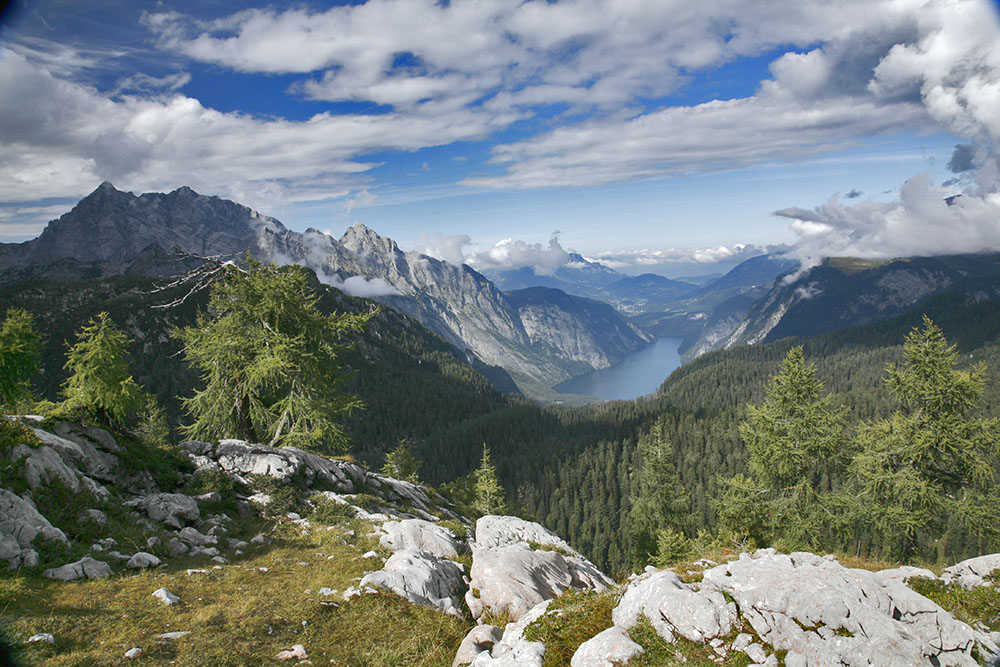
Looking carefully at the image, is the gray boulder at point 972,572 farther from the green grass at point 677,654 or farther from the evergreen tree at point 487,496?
the evergreen tree at point 487,496

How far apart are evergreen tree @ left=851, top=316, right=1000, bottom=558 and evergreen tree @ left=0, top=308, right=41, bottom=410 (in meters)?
34.2

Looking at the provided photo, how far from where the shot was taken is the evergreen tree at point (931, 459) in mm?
19734

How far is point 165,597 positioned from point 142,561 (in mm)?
2525

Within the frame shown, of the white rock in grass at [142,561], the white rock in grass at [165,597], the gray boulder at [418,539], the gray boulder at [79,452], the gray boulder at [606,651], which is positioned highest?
the gray boulder at [79,452]

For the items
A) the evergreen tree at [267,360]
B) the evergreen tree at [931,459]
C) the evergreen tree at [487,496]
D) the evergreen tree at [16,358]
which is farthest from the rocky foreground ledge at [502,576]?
the evergreen tree at [487,496]

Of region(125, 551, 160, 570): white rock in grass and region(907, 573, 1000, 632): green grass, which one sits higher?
region(125, 551, 160, 570): white rock in grass

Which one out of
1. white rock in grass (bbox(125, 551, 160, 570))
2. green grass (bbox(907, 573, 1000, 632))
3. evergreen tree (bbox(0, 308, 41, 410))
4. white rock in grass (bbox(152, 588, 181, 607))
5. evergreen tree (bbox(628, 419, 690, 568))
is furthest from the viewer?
evergreen tree (bbox(628, 419, 690, 568))

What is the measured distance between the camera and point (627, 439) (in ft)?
518

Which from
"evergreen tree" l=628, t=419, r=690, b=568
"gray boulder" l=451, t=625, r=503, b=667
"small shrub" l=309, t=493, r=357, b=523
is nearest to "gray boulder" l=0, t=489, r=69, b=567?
"small shrub" l=309, t=493, r=357, b=523

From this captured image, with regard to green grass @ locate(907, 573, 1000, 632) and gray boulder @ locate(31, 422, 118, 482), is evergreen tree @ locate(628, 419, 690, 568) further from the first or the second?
gray boulder @ locate(31, 422, 118, 482)

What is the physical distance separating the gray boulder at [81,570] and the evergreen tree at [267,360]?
10.3 metres

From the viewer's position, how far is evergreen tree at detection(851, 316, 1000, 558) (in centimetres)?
1973

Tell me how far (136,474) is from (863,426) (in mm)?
32200

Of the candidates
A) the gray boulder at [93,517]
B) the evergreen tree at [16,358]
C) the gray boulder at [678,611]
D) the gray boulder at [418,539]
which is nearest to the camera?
the gray boulder at [678,611]
